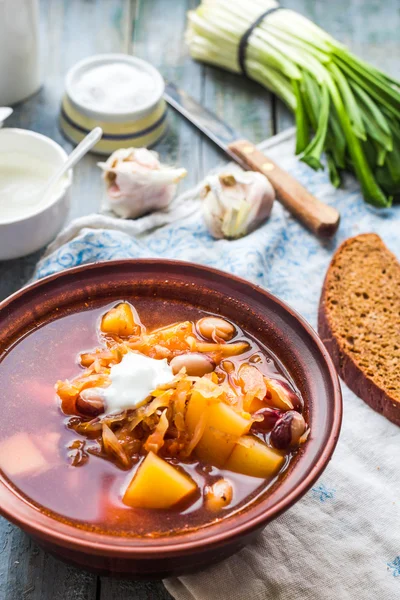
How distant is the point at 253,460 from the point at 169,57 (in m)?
3.00

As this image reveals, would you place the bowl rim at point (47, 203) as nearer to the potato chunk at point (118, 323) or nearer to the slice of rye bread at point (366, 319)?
the potato chunk at point (118, 323)

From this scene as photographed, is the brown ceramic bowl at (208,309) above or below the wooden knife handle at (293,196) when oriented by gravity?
above

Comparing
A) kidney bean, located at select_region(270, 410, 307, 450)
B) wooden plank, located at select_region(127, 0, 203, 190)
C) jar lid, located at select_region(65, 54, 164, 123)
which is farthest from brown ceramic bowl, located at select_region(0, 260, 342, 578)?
jar lid, located at select_region(65, 54, 164, 123)

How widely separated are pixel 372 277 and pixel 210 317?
985 mm

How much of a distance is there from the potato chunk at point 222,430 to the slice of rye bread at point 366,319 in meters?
0.85

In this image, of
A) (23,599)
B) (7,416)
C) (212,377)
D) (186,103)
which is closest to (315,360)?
(212,377)

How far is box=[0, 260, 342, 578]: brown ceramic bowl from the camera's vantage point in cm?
186

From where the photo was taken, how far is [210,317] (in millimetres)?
2516

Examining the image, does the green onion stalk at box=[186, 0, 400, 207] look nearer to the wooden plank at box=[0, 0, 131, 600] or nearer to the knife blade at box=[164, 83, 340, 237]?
the knife blade at box=[164, 83, 340, 237]

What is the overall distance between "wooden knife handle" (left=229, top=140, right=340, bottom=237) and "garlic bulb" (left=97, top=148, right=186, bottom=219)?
419 mm

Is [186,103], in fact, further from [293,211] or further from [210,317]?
[210,317]

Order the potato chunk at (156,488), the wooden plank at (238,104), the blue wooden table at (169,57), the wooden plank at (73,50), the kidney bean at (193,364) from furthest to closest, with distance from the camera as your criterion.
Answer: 1. the wooden plank at (238,104)
2. the blue wooden table at (169,57)
3. the wooden plank at (73,50)
4. the kidney bean at (193,364)
5. the potato chunk at (156,488)

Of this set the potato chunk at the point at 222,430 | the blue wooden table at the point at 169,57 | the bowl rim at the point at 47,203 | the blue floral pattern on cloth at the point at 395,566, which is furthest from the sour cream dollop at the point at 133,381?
the blue wooden table at the point at 169,57

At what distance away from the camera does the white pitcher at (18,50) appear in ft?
12.1
